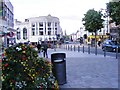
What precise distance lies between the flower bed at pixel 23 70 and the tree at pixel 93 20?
49.6 metres

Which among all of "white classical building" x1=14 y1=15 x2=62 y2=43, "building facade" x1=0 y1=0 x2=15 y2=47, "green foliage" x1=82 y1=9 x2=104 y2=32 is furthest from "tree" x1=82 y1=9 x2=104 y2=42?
"white classical building" x1=14 y1=15 x2=62 y2=43

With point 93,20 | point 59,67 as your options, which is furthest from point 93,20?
point 59,67

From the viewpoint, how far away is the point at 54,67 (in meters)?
9.44

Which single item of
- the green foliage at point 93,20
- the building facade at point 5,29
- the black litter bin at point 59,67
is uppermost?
the green foliage at point 93,20

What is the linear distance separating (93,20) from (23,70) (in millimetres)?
50314

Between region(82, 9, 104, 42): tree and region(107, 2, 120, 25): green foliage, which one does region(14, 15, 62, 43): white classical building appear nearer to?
region(82, 9, 104, 42): tree

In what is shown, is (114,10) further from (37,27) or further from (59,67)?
(37,27)

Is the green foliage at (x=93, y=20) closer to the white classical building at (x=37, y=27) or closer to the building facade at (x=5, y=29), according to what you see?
the building facade at (x=5, y=29)

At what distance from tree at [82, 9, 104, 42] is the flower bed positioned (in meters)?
49.6

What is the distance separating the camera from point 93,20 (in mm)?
56156

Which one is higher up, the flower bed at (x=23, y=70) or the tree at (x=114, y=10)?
the tree at (x=114, y=10)

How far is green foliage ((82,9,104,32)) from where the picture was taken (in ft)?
184

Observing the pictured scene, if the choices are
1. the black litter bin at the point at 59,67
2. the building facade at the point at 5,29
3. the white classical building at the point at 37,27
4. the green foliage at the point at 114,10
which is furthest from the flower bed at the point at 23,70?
the white classical building at the point at 37,27

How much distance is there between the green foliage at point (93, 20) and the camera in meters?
56.2
